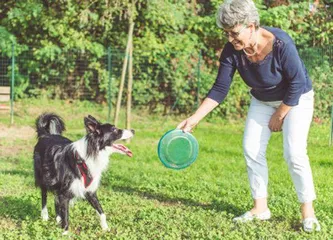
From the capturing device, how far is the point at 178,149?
5.54m

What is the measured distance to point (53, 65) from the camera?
618 inches

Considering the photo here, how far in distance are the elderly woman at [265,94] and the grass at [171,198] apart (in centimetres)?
36

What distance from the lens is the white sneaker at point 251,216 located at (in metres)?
5.36

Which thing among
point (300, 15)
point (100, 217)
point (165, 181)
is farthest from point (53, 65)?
point (100, 217)

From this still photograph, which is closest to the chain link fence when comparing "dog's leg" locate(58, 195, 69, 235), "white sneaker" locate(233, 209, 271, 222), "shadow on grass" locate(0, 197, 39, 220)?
"shadow on grass" locate(0, 197, 39, 220)

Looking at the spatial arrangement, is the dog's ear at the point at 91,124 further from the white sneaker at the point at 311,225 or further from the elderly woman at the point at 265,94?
the white sneaker at the point at 311,225

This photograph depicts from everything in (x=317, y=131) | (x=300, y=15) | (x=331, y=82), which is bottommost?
(x=317, y=131)

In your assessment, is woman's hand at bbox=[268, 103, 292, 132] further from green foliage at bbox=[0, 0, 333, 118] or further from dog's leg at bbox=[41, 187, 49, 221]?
green foliage at bbox=[0, 0, 333, 118]

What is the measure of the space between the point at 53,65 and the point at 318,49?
7.20 meters

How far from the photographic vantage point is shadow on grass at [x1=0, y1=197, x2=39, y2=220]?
5.55 meters

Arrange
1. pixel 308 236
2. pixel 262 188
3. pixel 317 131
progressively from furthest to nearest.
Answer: pixel 317 131 < pixel 262 188 < pixel 308 236

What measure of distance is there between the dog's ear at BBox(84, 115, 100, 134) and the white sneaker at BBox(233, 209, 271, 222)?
1626 mm

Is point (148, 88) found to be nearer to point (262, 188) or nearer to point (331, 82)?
point (331, 82)

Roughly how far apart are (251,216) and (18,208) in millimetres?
2380
